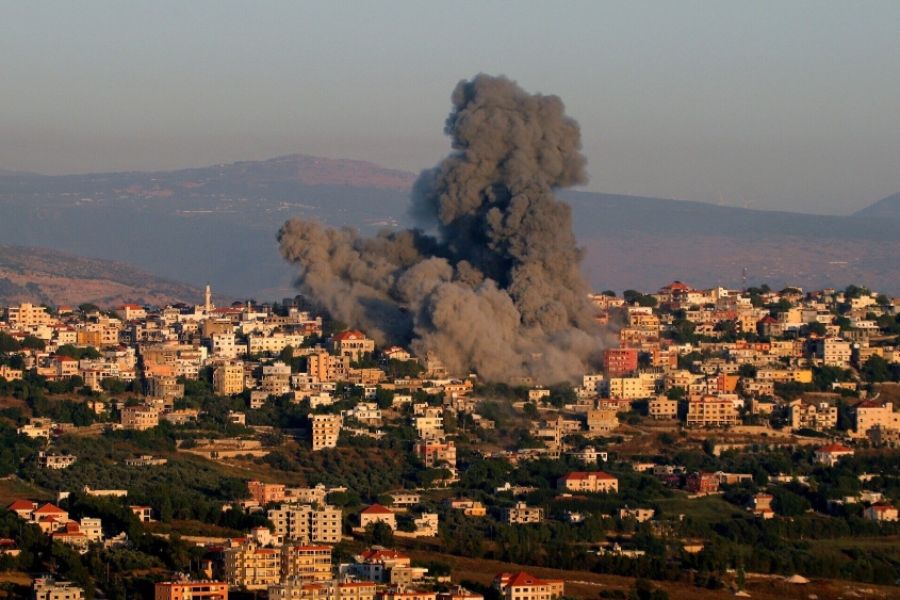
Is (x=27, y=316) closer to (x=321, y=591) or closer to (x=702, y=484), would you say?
(x=702, y=484)

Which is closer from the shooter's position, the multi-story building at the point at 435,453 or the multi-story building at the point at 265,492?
the multi-story building at the point at 265,492

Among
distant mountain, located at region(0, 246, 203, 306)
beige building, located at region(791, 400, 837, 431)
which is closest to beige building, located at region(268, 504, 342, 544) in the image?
beige building, located at region(791, 400, 837, 431)

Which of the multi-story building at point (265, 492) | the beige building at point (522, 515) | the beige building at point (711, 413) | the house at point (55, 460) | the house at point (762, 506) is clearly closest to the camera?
the beige building at point (522, 515)

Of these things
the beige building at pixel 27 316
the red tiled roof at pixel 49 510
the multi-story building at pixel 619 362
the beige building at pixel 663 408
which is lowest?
the red tiled roof at pixel 49 510

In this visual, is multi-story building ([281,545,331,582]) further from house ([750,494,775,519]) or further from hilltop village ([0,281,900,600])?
house ([750,494,775,519])

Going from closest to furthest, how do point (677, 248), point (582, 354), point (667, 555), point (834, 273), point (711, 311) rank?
point (667, 555)
point (582, 354)
point (711, 311)
point (834, 273)
point (677, 248)

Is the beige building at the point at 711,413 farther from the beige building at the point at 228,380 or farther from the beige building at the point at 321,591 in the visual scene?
the beige building at the point at 321,591

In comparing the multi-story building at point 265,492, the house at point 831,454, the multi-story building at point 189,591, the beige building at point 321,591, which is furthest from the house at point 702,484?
the multi-story building at point 189,591

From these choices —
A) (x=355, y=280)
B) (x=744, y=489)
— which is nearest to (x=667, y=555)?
(x=744, y=489)

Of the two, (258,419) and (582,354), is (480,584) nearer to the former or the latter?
(258,419)
